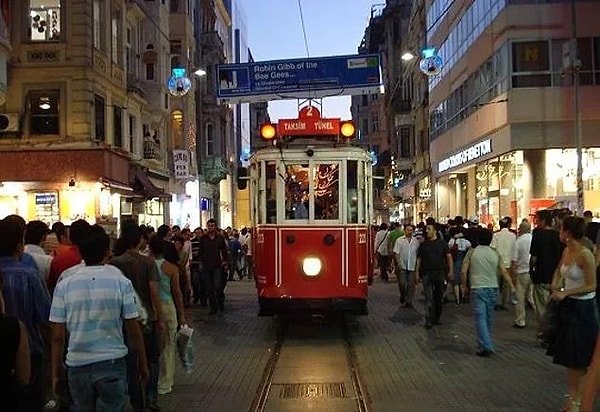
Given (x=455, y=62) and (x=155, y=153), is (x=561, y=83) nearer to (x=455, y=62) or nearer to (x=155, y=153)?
(x=455, y=62)

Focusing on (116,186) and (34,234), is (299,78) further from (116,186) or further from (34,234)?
(34,234)

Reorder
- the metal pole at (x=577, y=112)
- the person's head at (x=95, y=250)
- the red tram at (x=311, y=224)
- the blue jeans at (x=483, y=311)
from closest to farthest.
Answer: the person's head at (x=95, y=250)
the blue jeans at (x=483, y=311)
the red tram at (x=311, y=224)
the metal pole at (x=577, y=112)

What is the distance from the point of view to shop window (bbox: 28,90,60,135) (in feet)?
83.5

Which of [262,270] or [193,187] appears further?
[193,187]

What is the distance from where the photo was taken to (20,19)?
25094 millimetres

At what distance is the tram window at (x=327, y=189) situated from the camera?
13.1 metres

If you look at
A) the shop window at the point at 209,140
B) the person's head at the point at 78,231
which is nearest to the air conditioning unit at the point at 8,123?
the person's head at the point at 78,231

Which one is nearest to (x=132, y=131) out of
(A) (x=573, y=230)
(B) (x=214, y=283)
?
(B) (x=214, y=283)

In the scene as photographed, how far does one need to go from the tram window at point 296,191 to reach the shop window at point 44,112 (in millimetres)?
14304

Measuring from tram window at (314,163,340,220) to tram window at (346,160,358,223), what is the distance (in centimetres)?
18

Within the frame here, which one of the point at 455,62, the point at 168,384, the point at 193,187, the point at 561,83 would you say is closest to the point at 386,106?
the point at 193,187

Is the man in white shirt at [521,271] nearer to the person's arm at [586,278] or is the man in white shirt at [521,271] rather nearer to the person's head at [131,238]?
the person's arm at [586,278]

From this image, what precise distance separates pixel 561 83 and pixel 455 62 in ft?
31.6

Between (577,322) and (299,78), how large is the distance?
1816cm
